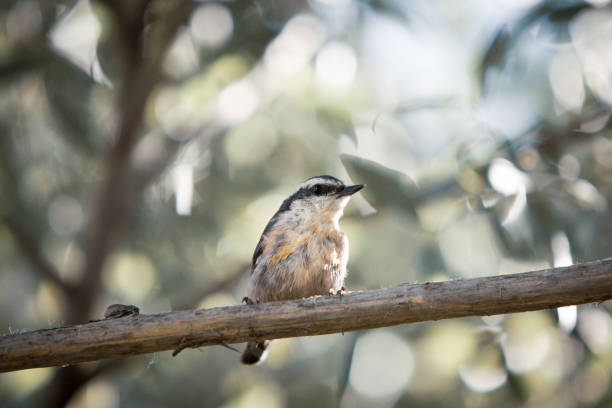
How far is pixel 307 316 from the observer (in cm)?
230

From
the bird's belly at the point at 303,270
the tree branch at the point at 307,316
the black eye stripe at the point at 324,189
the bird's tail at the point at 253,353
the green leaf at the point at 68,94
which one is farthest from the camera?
the green leaf at the point at 68,94

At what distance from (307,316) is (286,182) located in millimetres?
2528

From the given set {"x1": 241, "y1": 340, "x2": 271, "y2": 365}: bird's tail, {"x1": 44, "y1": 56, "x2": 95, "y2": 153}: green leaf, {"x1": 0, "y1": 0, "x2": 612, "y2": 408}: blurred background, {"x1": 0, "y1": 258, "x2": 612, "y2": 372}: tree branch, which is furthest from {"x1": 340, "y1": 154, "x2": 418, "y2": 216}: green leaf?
{"x1": 44, "y1": 56, "x2": 95, "y2": 153}: green leaf

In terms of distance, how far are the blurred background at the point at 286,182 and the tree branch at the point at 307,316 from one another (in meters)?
1.18

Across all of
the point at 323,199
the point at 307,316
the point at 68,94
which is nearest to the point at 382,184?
the point at 323,199

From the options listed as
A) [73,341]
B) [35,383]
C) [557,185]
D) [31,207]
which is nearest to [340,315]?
[73,341]

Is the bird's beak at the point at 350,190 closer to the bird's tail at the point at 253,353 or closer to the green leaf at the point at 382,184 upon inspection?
the green leaf at the point at 382,184

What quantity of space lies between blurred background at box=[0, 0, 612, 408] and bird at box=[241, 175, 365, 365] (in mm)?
261

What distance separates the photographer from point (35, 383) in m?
4.68

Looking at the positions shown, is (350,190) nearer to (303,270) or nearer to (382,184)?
(382,184)

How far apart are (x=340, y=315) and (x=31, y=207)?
9.86ft

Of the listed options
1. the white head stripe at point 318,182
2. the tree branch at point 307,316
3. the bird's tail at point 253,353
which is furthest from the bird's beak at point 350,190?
the tree branch at point 307,316

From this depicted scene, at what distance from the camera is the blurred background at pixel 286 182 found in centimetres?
371

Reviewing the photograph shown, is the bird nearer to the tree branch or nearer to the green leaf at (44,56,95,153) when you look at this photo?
the tree branch
